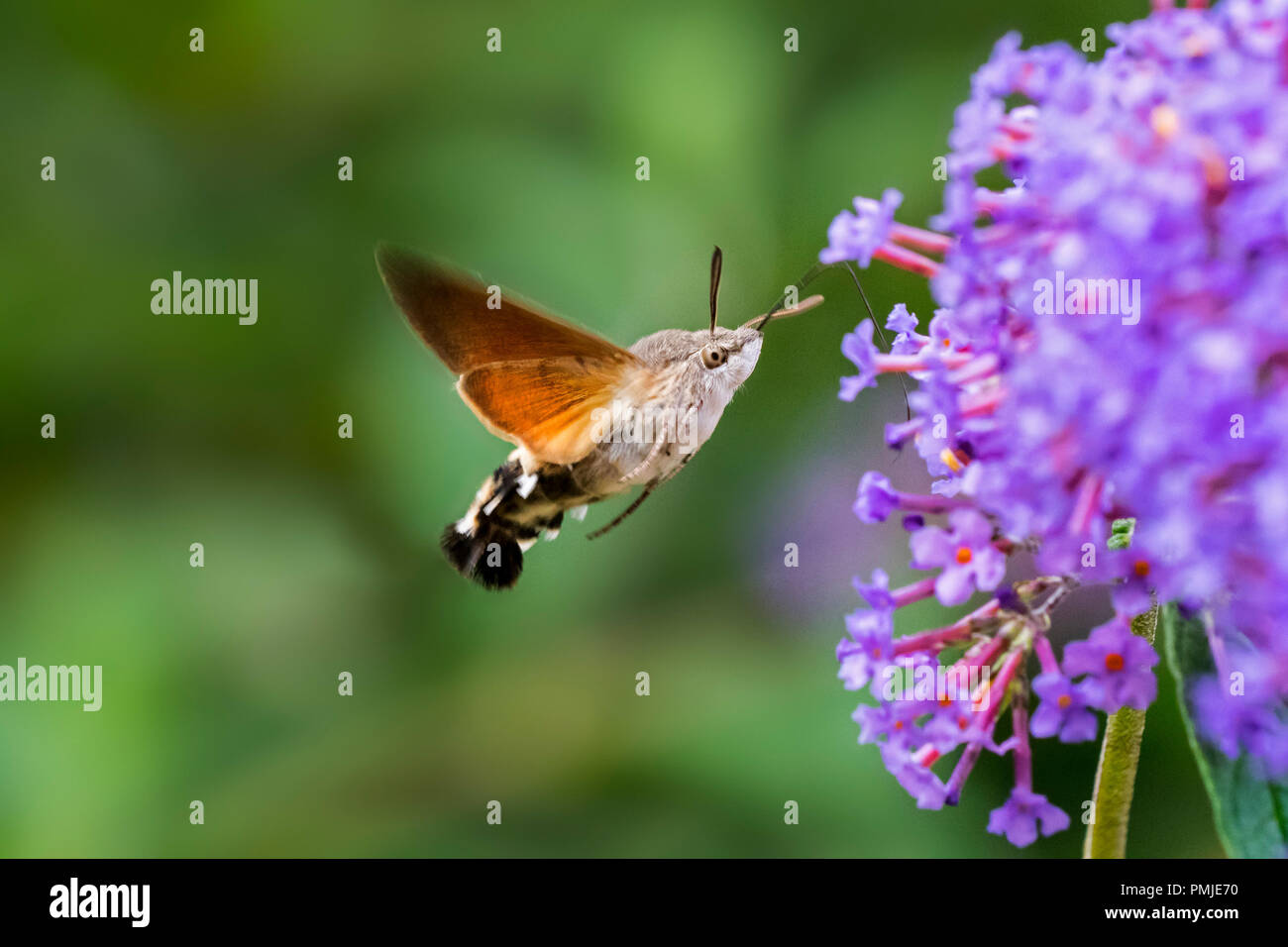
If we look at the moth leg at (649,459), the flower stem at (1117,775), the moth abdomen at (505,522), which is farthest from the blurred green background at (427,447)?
the flower stem at (1117,775)

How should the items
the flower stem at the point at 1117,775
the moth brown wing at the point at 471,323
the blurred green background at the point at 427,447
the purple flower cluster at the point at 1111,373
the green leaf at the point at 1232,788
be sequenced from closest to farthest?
the purple flower cluster at the point at 1111,373 < the green leaf at the point at 1232,788 < the flower stem at the point at 1117,775 < the moth brown wing at the point at 471,323 < the blurred green background at the point at 427,447

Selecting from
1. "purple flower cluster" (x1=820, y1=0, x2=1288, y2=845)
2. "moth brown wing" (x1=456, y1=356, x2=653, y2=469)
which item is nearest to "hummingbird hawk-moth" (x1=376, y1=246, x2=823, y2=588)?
"moth brown wing" (x1=456, y1=356, x2=653, y2=469)

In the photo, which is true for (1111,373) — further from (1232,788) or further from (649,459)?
(649,459)

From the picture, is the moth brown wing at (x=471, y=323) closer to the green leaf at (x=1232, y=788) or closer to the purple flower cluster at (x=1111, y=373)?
the purple flower cluster at (x=1111, y=373)

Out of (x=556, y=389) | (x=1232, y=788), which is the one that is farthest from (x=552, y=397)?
(x=1232, y=788)

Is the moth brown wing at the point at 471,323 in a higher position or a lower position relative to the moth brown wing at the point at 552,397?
higher

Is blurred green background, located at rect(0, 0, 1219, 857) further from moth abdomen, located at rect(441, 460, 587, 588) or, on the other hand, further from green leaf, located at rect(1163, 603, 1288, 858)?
green leaf, located at rect(1163, 603, 1288, 858)

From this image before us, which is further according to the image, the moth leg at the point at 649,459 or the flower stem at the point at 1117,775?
the moth leg at the point at 649,459

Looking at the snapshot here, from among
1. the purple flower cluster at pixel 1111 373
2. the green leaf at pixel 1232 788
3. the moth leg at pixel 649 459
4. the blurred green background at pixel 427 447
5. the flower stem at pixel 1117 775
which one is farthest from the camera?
the blurred green background at pixel 427 447
